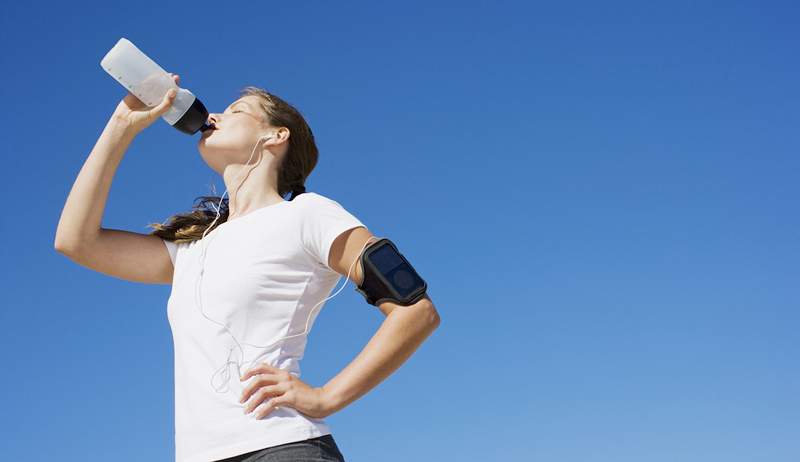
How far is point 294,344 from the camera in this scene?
3.25 m

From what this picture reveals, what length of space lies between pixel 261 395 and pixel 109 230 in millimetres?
1349

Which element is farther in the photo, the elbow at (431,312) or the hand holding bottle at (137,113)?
the hand holding bottle at (137,113)

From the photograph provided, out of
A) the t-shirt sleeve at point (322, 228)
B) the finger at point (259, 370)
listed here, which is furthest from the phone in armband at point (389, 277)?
the finger at point (259, 370)

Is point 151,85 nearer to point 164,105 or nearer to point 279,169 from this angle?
point 164,105

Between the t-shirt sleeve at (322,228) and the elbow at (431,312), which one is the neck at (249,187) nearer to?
the t-shirt sleeve at (322,228)

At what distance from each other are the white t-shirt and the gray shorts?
23 mm

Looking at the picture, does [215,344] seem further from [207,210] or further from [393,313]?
[207,210]

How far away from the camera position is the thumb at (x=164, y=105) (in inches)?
151

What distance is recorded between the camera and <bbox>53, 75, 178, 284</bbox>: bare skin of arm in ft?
12.1

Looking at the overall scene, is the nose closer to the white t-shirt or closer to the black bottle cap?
the black bottle cap

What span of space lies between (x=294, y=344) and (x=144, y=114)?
1.36 metres

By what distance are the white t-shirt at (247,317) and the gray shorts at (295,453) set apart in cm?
2

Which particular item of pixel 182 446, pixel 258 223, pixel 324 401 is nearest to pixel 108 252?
pixel 258 223

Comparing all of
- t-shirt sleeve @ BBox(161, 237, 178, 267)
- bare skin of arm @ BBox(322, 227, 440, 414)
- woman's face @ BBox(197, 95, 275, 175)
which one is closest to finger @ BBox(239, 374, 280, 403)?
bare skin of arm @ BBox(322, 227, 440, 414)
